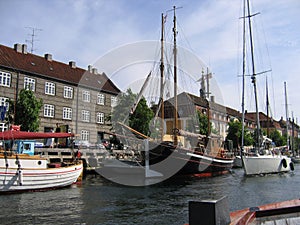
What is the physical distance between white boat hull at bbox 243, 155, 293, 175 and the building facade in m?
19.4

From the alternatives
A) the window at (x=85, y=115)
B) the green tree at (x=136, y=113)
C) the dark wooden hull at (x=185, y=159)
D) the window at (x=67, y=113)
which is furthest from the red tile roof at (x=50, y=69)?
the dark wooden hull at (x=185, y=159)

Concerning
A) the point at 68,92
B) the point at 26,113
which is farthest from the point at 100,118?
the point at 26,113

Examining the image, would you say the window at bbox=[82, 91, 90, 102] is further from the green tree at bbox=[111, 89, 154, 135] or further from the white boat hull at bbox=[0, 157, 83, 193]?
the white boat hull at bbox=[0, 157, 83, 193]

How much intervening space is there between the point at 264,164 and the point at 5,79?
1222 inches

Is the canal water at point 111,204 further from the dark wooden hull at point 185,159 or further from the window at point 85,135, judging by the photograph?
the window at point 85,135

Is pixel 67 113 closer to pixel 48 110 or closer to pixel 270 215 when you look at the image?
pixel 48 110

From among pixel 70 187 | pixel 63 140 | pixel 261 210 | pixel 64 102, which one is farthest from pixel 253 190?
pixel 64 102

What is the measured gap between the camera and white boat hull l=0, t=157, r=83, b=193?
17.6 meters

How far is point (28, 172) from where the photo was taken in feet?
60.9

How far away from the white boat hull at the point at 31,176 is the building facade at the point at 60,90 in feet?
50.0

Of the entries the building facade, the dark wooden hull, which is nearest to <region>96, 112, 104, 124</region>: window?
the building facade

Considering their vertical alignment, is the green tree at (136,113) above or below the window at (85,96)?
below

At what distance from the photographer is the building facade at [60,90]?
38969 millimetres

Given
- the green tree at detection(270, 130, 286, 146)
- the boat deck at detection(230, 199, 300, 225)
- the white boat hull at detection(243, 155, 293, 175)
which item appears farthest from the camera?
the green tree at detection(270, 130, 286, 146)
